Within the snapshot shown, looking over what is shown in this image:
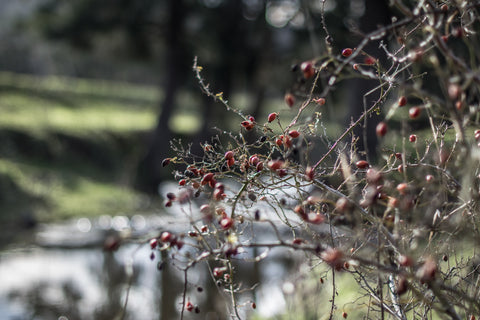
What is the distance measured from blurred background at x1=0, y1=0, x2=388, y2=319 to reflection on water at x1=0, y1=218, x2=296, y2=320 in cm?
3

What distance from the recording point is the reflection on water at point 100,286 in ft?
17.6

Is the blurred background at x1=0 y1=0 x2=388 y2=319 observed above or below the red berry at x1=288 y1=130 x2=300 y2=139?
above

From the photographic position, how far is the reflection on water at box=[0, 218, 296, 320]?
5359 mm

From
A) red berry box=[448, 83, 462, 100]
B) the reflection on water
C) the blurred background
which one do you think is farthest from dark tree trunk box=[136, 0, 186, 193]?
red berry box=[448, 83, 462, 100]

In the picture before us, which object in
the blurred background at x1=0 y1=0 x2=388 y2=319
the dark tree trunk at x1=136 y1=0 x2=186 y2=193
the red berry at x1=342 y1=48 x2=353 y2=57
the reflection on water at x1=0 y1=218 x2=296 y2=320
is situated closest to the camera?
the red berry at x1=342 y1=48 x2=353 y2=57

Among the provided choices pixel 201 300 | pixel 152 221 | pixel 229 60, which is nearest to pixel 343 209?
pixel 201 300

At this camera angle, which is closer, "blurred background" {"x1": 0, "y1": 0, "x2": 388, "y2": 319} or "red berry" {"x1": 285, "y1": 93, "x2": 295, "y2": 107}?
"red berry" {"x1": 285, "y1": 93, "x2": 295, "y2": 107}

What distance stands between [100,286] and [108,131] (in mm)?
8668

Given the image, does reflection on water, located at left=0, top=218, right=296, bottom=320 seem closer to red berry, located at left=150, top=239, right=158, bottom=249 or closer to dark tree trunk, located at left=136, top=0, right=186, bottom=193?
red berry, located at left=150, top=239, right=158, bottom=249

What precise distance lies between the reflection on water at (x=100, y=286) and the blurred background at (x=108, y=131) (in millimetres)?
25

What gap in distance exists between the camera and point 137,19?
1145 cm

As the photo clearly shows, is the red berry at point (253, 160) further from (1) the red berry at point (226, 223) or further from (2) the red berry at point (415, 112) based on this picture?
(2) the red berry at point (415, 112)

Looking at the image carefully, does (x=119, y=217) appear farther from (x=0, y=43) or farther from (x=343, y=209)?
(x=0, y=43)

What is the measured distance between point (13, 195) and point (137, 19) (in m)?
4.20
